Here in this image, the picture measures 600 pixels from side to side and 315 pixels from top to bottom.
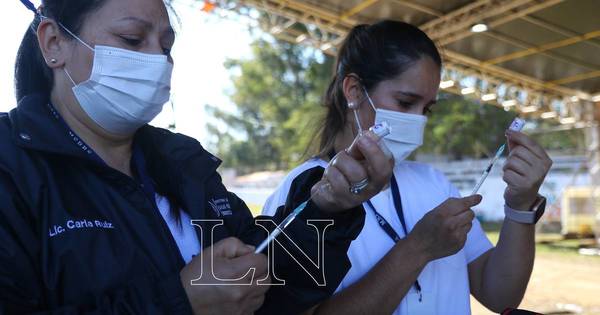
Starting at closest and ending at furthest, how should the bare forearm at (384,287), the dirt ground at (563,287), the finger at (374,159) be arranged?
1. the finger at (374,159)
2. the bare forearm at (384,287)
3. the dirt ground at (563,287)

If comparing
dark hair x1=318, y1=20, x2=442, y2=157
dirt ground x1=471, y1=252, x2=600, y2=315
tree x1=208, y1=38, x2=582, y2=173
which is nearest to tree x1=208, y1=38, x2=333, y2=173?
tree x1=208, y1=38, x2=582, y2=173

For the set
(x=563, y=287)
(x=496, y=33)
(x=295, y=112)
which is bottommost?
(x=563, y=287)

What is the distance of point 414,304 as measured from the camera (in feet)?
4.65

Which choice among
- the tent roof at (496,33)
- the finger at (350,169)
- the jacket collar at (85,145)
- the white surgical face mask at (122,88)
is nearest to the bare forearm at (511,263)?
the finger at (350,169)

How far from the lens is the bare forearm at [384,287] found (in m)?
1.30

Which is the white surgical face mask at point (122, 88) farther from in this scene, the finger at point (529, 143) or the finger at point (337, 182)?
the finger at point (529, 143)

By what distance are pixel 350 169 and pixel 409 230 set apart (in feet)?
2.02

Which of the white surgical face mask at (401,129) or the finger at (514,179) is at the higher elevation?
the white surgical face mask at (401,129)

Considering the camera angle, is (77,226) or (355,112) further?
(355,112)

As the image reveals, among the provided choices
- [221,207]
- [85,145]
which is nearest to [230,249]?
[221,207]

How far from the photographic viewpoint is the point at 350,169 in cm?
100

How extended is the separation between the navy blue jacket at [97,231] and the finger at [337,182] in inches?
3.1

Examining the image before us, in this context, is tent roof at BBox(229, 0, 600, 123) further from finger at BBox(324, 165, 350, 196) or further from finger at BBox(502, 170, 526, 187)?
finger at BBox(324, 165, 350, 196)

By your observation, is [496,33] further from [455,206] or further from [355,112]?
[455,206]
